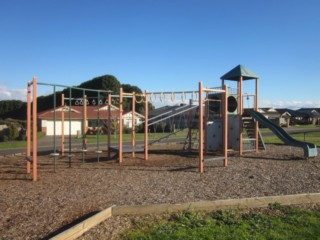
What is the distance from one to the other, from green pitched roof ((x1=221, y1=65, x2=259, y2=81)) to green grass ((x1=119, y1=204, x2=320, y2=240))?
10311 millimetres

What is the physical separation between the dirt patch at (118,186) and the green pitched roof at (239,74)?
14.3 ft

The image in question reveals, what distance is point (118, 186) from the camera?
27.6 ft

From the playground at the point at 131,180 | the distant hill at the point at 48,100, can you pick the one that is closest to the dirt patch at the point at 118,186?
the playground at the point at 131,180

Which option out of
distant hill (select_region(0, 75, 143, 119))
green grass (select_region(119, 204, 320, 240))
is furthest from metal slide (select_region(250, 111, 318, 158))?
distant hill (select_region(0, 75, 143, 119))

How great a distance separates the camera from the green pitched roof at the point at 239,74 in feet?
52.1

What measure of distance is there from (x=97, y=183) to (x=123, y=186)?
813 millimetres

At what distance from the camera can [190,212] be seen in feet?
19.7

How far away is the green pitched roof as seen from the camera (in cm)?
1589

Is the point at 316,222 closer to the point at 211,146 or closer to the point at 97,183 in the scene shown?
the point at 97,183

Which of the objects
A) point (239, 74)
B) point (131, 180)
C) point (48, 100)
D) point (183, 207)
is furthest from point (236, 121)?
point (48, 100)

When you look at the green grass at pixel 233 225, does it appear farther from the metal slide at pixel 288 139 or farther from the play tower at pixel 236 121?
the play tower at pixel 236 121

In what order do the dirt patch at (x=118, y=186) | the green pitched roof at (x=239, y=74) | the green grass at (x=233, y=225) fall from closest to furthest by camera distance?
the green grass at (x=233, y=225) → the dirt patch at (x=118, y=186) → the green pitched roof at (x=239, y=74)

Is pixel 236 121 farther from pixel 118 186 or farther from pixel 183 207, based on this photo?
pixel 183 207

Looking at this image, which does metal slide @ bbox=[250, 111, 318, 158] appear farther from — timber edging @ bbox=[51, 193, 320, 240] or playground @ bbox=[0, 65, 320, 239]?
timber edging @ bbox=[51, 193, 320, 240]
